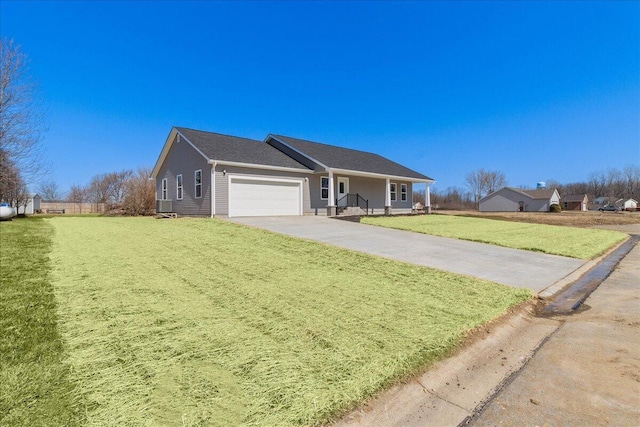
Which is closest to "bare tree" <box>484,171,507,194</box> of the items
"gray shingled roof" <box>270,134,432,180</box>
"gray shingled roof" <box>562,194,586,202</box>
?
"gray shingled roof" <box>562,194,586,202</box>

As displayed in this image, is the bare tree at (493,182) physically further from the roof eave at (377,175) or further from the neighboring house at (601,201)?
the roof eave at (377,175)

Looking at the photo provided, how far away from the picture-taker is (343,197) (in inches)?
813

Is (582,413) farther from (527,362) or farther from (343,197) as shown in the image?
(343,197)

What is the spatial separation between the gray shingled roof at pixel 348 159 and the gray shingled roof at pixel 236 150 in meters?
1.42

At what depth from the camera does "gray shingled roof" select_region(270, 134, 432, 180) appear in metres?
20.4

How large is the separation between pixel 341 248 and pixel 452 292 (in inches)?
147

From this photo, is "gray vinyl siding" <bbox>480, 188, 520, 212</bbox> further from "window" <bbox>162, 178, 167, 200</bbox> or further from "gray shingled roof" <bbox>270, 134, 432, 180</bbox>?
A: "window" <bbox>162, 178, 167, 200</bbox>

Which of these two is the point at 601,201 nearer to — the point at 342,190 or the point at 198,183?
the point at 342,190

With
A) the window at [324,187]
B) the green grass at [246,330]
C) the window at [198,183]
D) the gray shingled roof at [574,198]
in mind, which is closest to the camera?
the green grass at [246,330]

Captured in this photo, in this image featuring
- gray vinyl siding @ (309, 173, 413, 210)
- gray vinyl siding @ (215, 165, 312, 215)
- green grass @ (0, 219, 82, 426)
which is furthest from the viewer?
gray vinyl siding @ (309, 173, 413, 210)

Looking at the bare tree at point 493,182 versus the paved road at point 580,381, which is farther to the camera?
the bare tree at point 493,182

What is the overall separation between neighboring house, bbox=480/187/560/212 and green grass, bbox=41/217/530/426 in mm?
62499

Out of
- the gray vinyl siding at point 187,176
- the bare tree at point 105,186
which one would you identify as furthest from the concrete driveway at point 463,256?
Result: the bare tree at point 105,186

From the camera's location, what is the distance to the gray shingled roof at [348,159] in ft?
66.8
